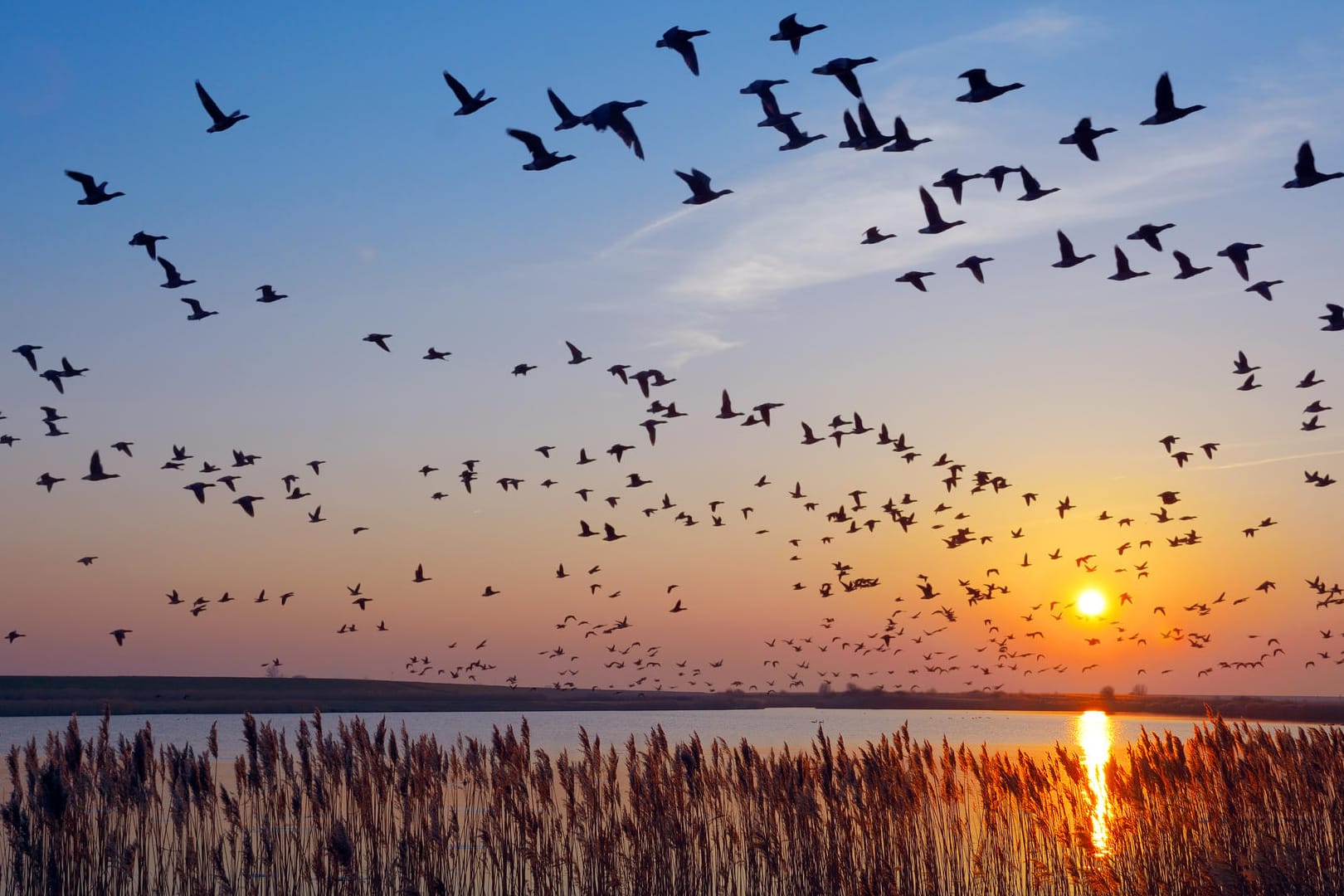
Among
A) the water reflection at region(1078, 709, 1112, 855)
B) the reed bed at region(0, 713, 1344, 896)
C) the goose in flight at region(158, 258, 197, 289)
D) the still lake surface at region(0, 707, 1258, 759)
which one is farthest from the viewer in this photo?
the still lake surface at region(0, 707, 1258, 759)

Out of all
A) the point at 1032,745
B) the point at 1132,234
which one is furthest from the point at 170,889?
Result: the point at 1032,745

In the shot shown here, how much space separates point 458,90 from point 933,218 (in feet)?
30.7

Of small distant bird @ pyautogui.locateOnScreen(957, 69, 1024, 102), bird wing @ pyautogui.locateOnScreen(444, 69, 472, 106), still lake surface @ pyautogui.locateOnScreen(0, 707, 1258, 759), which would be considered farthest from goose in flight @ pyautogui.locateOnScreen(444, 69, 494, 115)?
still lake surface @ pyautogui.locateOnScreen(0, 707, 1258, 759)

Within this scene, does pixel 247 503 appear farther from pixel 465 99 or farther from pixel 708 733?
pixel 708 733

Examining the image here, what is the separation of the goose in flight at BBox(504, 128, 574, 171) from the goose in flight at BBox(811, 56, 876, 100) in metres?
4.92

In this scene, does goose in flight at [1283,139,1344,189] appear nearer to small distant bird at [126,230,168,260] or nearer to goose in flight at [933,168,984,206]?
goose in flight at [933,168,984,206]

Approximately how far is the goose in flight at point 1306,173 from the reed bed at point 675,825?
911cm

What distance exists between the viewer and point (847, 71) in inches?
854

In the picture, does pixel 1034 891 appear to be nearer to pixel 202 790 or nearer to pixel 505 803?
pixel 505 803

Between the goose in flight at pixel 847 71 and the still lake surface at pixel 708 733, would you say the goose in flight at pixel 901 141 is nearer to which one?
the goose in flight at pixel 847 71

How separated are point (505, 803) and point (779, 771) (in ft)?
14.2

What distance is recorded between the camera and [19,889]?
56.1 feet

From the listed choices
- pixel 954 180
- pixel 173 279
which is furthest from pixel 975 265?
pixel 173 279

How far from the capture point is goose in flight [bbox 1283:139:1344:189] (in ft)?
67.5
